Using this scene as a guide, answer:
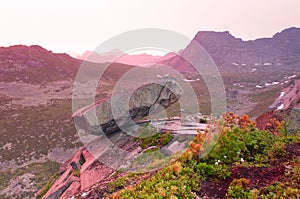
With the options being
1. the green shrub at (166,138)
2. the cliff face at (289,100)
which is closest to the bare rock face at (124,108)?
the green shrub at (166,138)

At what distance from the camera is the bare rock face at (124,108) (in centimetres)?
1634

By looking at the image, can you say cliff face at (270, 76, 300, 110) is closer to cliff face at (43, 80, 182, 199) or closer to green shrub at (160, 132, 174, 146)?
cliff face at (43, 80, 182, 199)

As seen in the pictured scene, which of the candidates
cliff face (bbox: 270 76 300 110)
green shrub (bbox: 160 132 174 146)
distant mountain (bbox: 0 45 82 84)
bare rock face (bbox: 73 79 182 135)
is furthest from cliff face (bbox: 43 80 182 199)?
distant mountain (bbox: 0 45 82 84)

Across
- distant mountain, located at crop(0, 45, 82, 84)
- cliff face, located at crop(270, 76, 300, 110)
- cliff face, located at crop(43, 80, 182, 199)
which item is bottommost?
cliff face, located at crop(270, 76, 300, 110)

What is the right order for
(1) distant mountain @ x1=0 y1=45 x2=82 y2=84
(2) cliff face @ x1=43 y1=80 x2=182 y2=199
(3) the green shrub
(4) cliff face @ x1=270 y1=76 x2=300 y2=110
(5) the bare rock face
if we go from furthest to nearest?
(1) distant mountain @ x1=0 y1=45 x2=82 y2=84
(4) cliff face @ x1=270 y1=76 x2=300 y2=110
(5) the bare rock face
(2) cliff face @ x1=43 y1=80 x2=182 y2=199
(3) the green shrub

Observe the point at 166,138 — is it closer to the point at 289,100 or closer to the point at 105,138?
the point at 105,138

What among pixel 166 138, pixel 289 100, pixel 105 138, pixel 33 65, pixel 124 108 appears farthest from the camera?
pixel 33 65

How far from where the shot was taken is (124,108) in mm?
17094

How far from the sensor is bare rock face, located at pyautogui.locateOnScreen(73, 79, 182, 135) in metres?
16.3

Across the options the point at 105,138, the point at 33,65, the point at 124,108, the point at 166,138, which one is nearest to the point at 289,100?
the point at 124,108

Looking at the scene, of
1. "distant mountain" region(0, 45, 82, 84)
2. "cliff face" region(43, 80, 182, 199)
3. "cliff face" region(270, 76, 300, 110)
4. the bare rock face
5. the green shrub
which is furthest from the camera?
"distant mountain" region(0, 45, 82, 84)

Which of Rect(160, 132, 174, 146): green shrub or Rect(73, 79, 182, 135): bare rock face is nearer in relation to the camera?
Rect(160, 132, 174, 146): green shrub

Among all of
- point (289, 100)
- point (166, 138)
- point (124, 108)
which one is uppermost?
point (124, 108)

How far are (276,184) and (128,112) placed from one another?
11005mm
